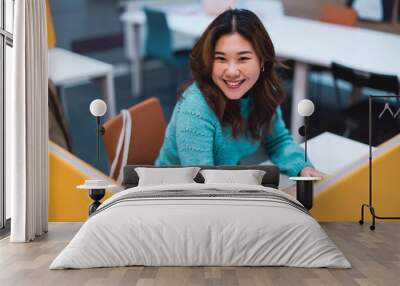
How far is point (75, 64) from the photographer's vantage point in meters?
6.49

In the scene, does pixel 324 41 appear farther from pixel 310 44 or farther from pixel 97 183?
pixel 97 183

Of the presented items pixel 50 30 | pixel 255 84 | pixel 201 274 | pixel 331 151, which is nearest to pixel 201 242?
pixel 201 274

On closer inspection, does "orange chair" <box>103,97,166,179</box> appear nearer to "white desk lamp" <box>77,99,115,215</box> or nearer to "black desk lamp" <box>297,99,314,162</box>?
"white desk lamp" <box>77,99,115,215</box>

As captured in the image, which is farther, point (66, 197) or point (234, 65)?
point (66, 197)

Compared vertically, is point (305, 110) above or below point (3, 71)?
below

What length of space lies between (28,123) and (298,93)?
2158mm

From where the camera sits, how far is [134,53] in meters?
6.52

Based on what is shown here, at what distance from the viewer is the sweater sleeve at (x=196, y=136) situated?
621 cm

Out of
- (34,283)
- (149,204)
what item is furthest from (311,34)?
(34,283)

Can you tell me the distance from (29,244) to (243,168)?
1742 millimetres

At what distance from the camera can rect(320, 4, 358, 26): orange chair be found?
21.0ft

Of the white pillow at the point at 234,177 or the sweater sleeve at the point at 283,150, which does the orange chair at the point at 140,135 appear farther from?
the sweater sleeve at the point at 283,150

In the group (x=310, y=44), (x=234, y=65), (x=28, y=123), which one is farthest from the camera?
(x=310, y=44)

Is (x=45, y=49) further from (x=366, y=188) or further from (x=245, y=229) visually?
(x=366, y=188)
